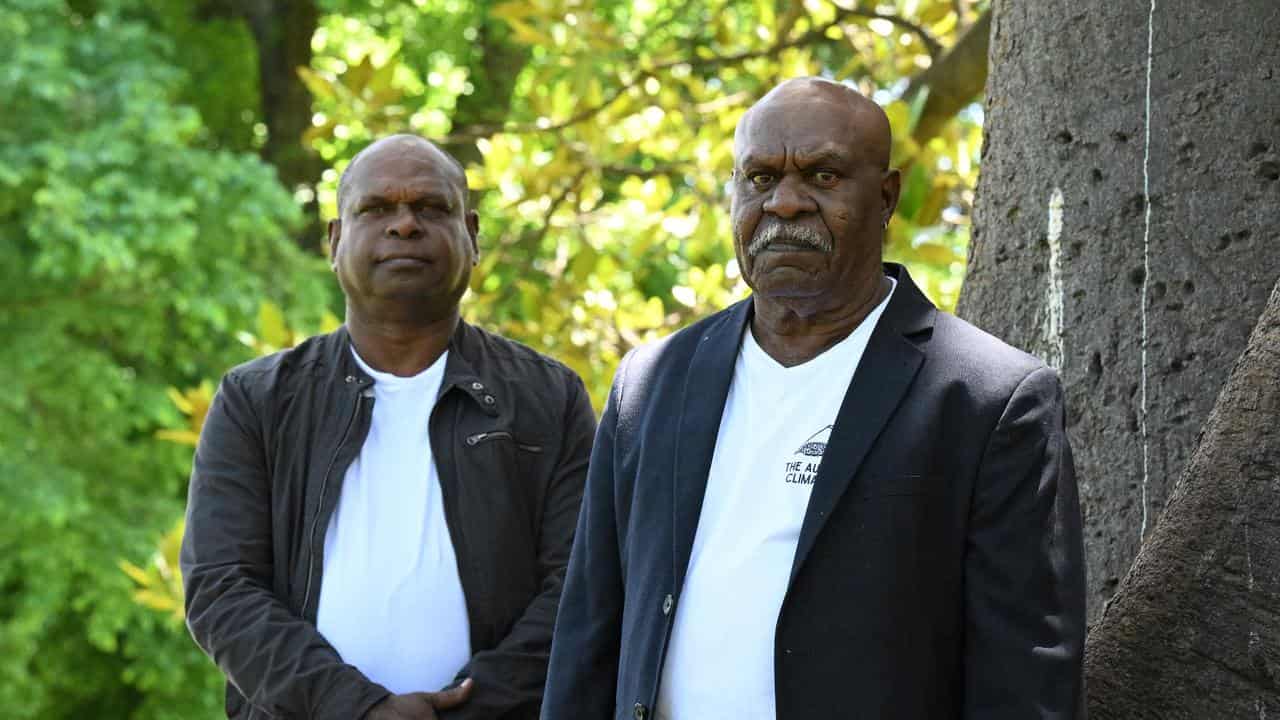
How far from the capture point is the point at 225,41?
13.8 metres

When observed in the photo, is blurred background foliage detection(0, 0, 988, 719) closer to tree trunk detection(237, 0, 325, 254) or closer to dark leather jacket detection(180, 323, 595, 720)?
tree trunk detection(237, 0, 325, 254)

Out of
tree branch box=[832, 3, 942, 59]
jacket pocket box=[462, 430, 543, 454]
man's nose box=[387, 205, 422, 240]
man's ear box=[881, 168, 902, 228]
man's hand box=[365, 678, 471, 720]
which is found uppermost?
tree branch box=[832, 3, 942, 59]

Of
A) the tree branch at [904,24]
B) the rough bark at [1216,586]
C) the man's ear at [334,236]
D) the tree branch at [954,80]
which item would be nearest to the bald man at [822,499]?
the rough bark at [1216,586]

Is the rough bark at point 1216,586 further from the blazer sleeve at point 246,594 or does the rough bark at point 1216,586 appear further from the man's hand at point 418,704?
the blazer sleeve at point 246,594

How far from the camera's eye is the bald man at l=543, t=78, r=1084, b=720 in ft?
7.38

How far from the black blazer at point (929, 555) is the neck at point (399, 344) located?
1.09m

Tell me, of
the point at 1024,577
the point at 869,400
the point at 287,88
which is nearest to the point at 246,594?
the point at 869,400

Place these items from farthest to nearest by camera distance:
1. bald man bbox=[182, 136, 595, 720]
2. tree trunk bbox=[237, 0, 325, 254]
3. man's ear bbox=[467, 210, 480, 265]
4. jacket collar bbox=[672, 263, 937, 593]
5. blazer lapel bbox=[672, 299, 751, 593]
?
tree trunk bbox=[237, 0, 325, 254]
man's ear bbox=[467, 210, 480, 265]
bald man bbox=[182, 136, 595, 720]
blazer lapel bbox=[672, 299, 751, 593]
jacket collar bbox=[672, 263, 937, 593]

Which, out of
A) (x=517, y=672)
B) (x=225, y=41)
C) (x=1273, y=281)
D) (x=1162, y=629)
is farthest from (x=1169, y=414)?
(x=225, y=41)

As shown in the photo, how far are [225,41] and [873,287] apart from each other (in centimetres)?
1220

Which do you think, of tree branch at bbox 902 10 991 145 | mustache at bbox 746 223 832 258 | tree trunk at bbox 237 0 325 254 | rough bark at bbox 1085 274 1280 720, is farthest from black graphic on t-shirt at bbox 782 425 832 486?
tree trunk at bbox 237 0 325 254

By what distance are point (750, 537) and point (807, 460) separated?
0.14m

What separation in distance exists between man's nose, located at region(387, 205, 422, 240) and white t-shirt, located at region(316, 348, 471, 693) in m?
0.42

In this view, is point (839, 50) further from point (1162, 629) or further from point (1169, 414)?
point (1162, 629)
